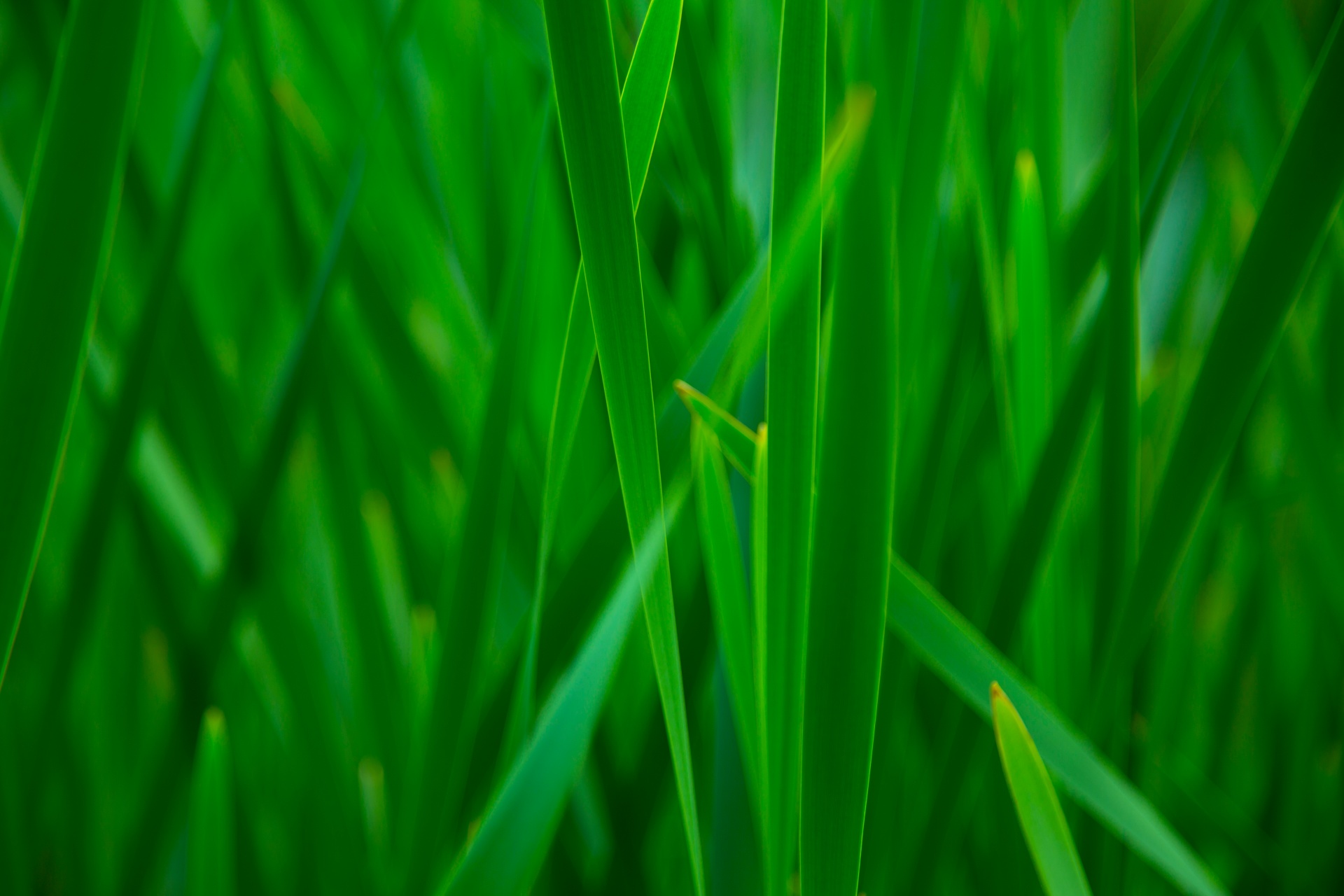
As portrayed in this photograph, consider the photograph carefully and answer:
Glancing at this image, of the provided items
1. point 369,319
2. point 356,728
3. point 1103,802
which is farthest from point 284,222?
point 1103,802

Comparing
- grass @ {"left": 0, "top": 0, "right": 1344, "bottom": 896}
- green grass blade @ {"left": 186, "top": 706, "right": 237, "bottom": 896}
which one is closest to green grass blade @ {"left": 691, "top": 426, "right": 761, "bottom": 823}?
grass @ {"left": 0, "top": 0, "right": 1344, "bottom": 896}

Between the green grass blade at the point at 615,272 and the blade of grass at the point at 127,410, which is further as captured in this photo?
the blade of grass at the point at 127,410

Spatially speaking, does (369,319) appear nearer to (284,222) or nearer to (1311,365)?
(284,222)

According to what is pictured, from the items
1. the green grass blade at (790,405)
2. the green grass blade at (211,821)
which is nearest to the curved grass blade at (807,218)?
the green grass blade at (790,405)

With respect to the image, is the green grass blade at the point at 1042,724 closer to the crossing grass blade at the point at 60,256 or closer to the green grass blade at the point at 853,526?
the green grass blade at the point at 853,526

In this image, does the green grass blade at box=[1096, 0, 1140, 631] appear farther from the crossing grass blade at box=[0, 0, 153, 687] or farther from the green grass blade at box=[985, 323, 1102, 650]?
the crossing grass blade at box=[0, 0, 153, 687]

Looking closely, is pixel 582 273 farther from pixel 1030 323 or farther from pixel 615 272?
pixel 1030 323
